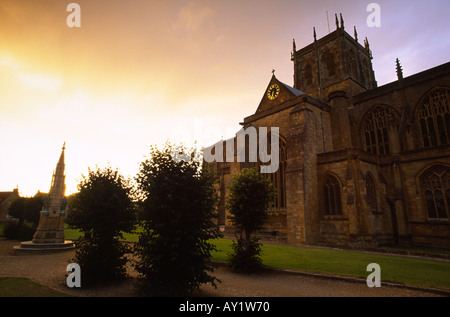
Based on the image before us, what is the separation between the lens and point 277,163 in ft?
76.2

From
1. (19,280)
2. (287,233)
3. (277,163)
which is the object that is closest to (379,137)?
(277,163)

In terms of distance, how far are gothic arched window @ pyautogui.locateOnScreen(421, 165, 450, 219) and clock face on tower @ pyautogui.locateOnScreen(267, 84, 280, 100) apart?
14957 mm

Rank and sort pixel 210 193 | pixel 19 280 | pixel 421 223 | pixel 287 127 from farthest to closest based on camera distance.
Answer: pixel 287 127 → pixel 421 223 → pixel 19 280 → pixel 210 193

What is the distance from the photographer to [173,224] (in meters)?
6.20

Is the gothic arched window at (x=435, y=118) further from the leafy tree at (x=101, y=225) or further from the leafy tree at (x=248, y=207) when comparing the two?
the leafy tree at (x=101, y=225)

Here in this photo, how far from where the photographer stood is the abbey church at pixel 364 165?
1769 centimetres

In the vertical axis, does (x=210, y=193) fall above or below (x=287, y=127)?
below

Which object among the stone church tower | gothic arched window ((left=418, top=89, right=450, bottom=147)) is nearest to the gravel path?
the stone church tower

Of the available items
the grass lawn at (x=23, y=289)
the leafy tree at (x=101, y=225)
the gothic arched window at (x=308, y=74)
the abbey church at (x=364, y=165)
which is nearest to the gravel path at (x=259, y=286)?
the grass lawn at (x=23, y=289)

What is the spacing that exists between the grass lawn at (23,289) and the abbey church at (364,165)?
47.0 feet

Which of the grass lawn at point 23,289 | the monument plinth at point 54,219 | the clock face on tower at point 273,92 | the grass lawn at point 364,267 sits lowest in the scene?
the grass lawn at point 364,267

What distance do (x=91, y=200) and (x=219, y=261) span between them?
6548 millimetres
